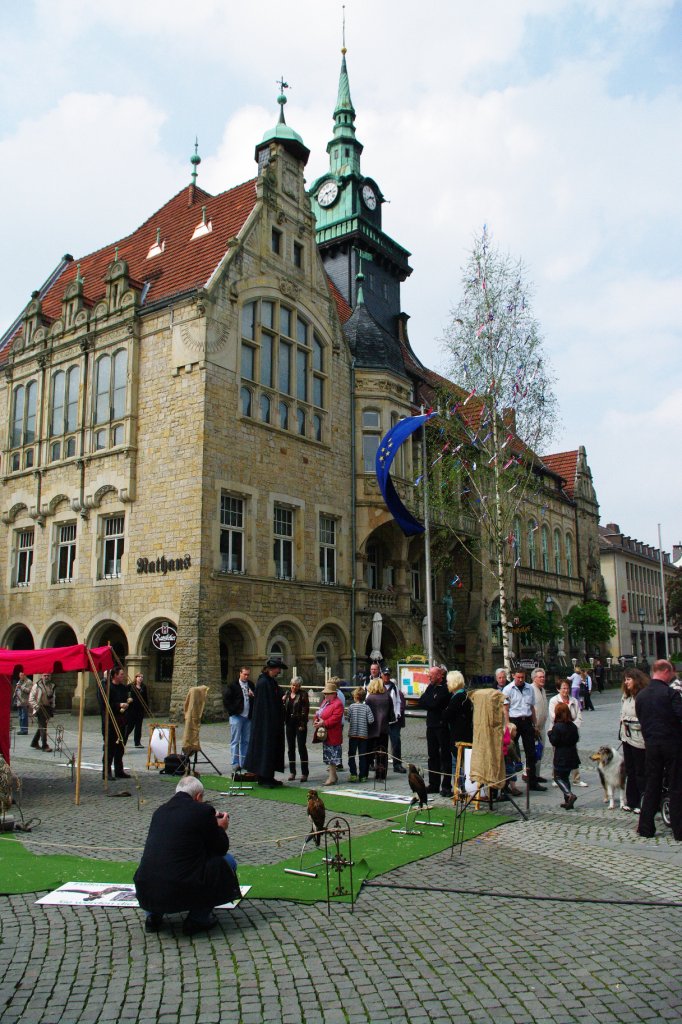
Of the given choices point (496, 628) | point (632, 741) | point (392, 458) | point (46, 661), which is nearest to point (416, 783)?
point (632, 741)

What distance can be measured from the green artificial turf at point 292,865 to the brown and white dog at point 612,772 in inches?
65.0

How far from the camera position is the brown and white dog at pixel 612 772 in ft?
35.1

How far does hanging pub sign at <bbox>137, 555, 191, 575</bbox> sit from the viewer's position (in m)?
23.5

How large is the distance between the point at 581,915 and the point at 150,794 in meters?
7.36

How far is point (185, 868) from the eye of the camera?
5.92m

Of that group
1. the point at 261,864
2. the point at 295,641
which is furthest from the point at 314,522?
the point at 261,864

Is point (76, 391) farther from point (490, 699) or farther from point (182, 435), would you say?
point (490, 699)

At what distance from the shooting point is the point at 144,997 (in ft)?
16.4

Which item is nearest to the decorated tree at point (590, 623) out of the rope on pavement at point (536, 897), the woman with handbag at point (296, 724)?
the woman with handbag at point (296, 724)

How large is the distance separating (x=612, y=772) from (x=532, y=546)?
124 feet

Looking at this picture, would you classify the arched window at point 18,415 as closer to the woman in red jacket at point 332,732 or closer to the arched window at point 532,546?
the woman in red jacket at point 332,732

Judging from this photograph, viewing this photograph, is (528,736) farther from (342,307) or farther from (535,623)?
(342,307)

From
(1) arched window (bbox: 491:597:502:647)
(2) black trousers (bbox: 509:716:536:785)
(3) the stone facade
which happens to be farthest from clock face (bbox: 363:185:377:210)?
(2) black trousers (bbox: 509:716:536:785)

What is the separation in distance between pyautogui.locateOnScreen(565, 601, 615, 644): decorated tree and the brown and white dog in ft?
112
